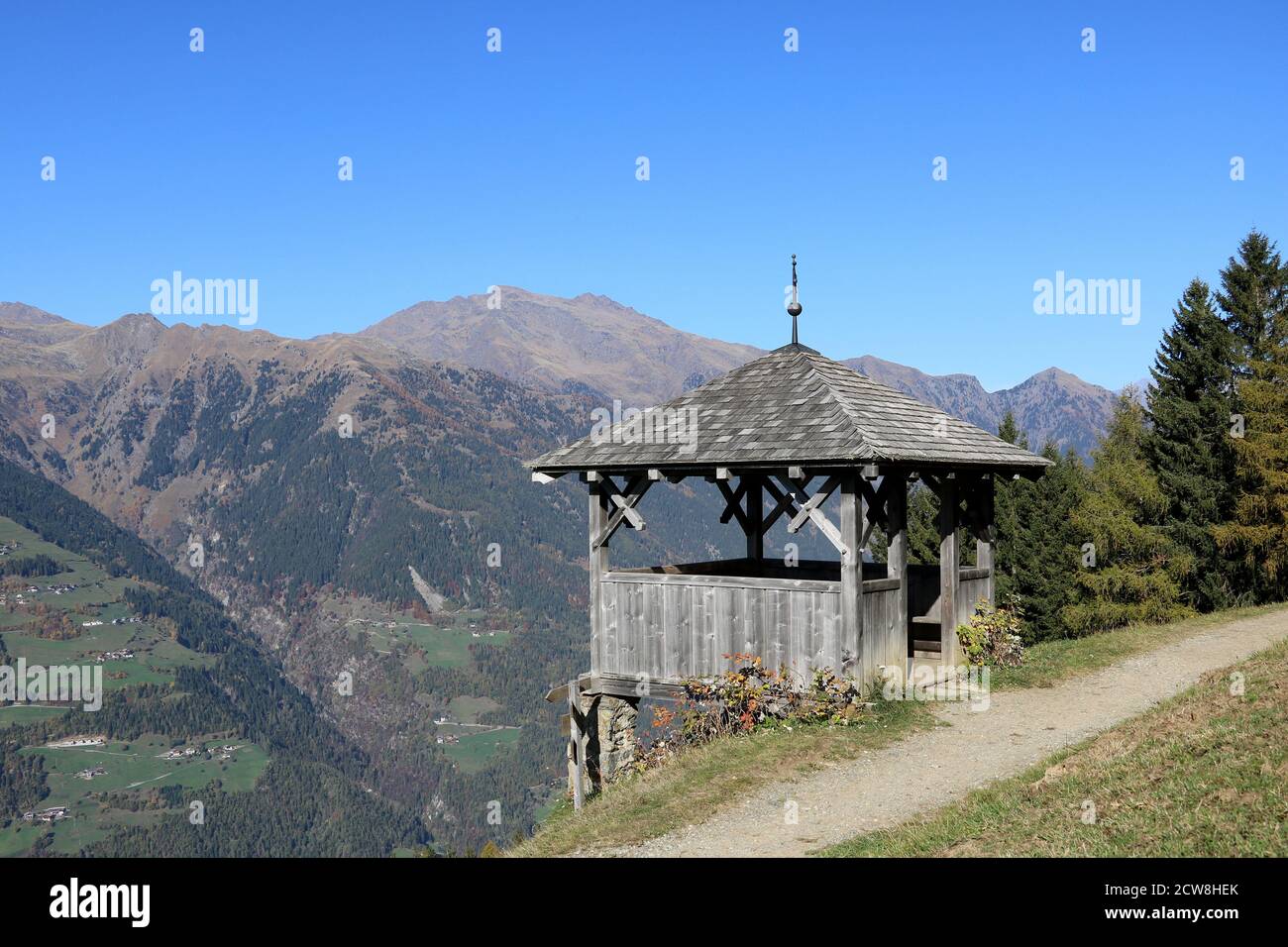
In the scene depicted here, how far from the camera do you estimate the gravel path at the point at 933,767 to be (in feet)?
37.6

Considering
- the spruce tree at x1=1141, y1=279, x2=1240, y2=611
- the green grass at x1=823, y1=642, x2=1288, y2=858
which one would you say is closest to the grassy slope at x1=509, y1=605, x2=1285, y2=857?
the green grass at x1=823, y1=642, x2=1288, y2=858

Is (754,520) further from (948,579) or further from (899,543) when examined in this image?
(899,543)

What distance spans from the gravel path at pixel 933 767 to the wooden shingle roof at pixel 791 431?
372 centimetres

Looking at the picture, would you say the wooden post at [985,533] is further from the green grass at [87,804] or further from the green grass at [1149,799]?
the green grass at [87,804]

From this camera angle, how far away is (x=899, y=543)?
58.3ft

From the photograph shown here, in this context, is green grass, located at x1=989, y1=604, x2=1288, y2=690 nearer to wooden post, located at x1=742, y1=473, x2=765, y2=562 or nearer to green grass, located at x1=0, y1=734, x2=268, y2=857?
wooden post, located at x1=742, y1=473, x2=765, y2=562

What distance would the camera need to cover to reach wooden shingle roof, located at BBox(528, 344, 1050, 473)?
16312 mm

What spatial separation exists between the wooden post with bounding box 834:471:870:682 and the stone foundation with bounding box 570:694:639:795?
477 centimetres

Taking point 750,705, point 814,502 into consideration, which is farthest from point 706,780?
point 814,502

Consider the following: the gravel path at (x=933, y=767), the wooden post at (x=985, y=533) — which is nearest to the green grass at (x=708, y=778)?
the gravel path at (x=933, y=767)

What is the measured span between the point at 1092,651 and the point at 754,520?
6621mm

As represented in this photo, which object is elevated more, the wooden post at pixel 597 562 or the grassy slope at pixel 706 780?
the wooden post at pixel 597 562
